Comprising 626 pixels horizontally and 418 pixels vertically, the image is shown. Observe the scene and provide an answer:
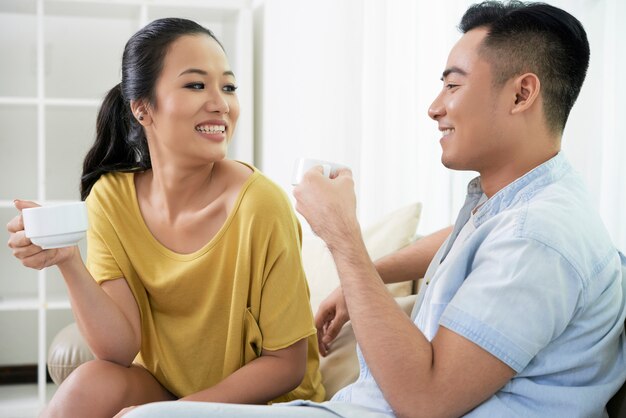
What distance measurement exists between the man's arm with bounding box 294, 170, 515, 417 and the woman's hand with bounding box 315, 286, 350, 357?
0.52m

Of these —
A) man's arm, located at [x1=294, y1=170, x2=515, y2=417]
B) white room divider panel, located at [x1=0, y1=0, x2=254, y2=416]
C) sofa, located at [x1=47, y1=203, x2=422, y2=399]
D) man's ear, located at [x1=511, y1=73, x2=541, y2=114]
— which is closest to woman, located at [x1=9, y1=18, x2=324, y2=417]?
sofa, located at [x1=47, y1=203, x2=422, y2=399]

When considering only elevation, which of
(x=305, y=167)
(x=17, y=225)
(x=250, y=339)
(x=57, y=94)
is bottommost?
(x=250, y=339)

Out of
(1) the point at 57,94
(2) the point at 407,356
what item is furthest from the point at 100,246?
(1) the point at 57,94

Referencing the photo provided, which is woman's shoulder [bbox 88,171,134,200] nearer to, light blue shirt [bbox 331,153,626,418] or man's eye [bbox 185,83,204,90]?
man's eye [bbox 185,83,204,90]

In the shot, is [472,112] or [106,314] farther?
[106,314]

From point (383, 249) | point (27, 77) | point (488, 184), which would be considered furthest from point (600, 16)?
point (27, 77)

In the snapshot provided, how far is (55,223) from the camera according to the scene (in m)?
1.26

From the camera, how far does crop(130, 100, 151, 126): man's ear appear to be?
5.70 feet

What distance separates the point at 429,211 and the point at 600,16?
91 cm

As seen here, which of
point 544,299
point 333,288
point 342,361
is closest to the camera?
point 544,299

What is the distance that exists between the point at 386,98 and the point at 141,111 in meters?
1.10

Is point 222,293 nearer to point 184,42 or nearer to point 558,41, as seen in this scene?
point 184,42

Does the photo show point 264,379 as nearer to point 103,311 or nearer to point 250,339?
point 250,339

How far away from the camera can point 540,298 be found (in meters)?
1.07
